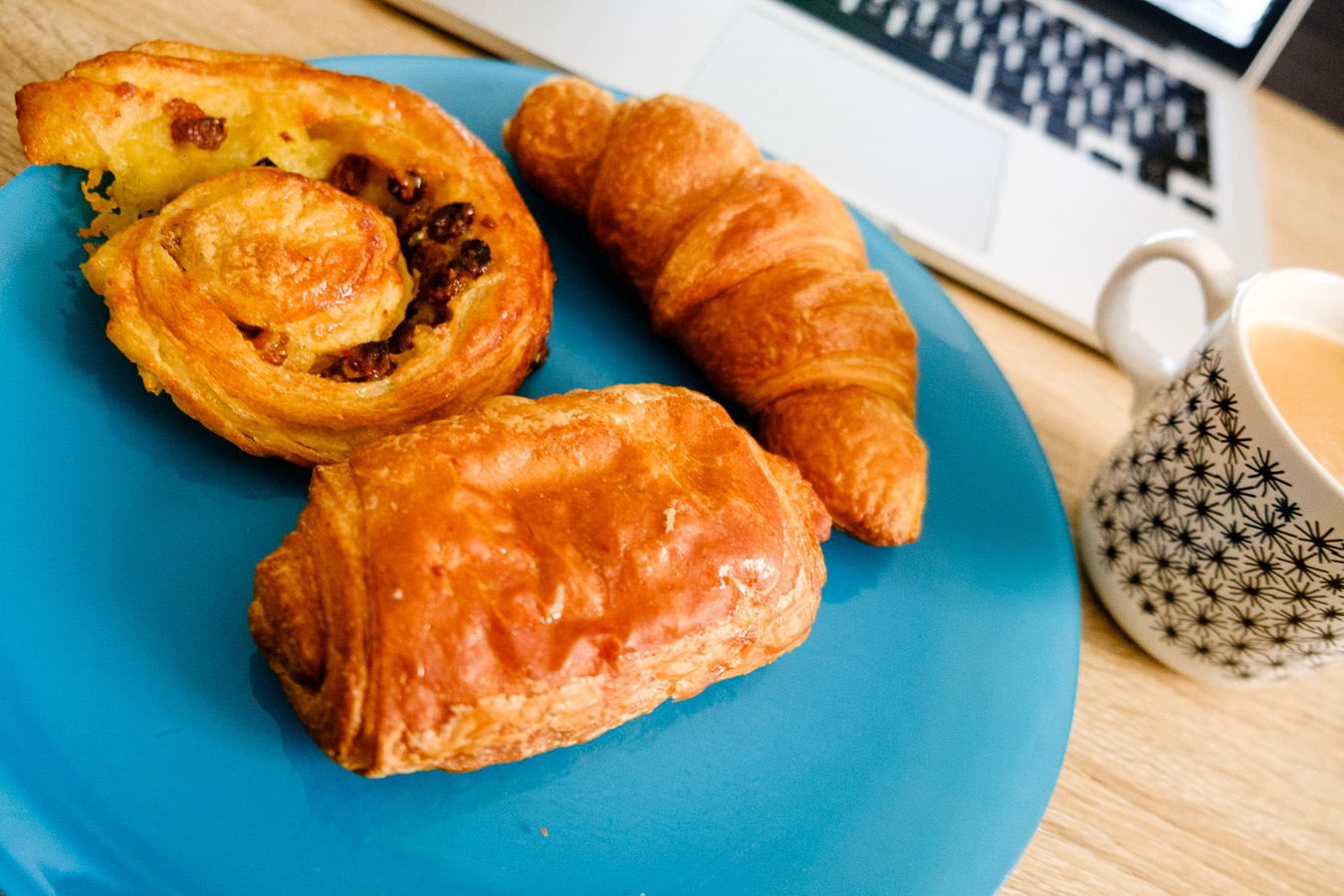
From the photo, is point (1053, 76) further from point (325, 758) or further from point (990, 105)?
point (325, 758)

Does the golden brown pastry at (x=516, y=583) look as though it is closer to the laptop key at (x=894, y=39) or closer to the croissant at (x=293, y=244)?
the croissant at (x=293, y=244)

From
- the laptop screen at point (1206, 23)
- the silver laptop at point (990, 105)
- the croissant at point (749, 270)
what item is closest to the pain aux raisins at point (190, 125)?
the croissant at point (749, 270)

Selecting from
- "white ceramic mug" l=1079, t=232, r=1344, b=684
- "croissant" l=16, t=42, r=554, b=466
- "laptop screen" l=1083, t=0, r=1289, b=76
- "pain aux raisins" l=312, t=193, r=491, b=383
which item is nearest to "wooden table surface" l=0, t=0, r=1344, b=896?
"white ceramic mug" l=1079, t=232, r=1344, b=684

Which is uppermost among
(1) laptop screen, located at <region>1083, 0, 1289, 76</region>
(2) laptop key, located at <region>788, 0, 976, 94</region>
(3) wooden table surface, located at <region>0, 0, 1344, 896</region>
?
(1) laptop screen, located at <region>1083, 0, 1289, 76</region>

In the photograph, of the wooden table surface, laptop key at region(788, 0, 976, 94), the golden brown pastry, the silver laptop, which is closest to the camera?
the golden brown pastry

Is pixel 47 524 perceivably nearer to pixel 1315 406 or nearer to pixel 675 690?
pixel 675 690

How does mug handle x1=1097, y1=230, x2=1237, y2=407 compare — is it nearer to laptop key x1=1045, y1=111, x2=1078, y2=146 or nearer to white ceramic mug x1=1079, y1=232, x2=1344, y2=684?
white ceramic mug x1=1079, y1=232, x2=1344, y2=684

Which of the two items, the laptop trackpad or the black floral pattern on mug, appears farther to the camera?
the laptop trackpad

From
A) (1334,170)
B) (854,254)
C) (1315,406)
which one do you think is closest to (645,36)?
(854,254)
